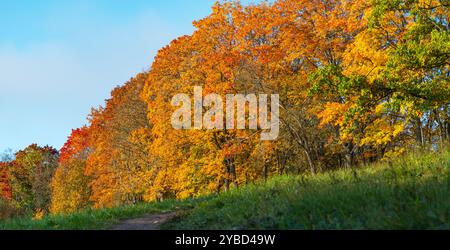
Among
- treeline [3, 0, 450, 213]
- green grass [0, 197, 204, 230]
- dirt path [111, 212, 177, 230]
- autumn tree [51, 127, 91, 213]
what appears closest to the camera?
dirt path [111, 212, 177, 230]

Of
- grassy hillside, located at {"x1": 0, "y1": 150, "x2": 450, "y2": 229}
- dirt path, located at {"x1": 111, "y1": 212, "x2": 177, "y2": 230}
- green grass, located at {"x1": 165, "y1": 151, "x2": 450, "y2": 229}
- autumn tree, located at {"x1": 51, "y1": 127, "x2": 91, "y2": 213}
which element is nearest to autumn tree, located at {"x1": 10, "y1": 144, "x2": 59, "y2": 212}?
autumn tree, located at {"x1": 51, "y1": 127, "x2": 91, "y2": 213}

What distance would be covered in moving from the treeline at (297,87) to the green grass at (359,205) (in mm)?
4156

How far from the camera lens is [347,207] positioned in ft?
27.0

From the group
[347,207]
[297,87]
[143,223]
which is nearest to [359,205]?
[347,207]

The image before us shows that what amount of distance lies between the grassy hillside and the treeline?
13.5ft

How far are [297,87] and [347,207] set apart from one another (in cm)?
1711

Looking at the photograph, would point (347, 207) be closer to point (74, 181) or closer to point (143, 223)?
point (143, 223)

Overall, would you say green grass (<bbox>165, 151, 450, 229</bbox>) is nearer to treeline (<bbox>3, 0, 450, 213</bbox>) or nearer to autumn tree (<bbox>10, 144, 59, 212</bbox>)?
treeline (<bbox>3, 0, 450, 213</bbox>)

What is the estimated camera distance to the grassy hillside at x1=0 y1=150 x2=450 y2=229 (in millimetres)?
7219

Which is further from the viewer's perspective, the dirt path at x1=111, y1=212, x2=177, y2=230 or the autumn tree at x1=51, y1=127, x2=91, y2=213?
the autumn tree at x1=51, y1=127, x2=91, y2=213

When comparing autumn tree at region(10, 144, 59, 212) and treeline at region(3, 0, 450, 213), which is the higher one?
treeline at region(3, 0, 450, 213)

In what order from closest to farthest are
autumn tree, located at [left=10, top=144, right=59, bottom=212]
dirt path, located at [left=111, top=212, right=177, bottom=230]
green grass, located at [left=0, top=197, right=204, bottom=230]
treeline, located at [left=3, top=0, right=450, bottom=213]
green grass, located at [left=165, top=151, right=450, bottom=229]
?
green grass, located at [left=165, top=151, right=450, bottom=229] < dirt path, located at [left=111, top=212, right=177, bottom=230] < green grass, located at [left=0, top=197, right=204, bottom=230] < treeline, located at [left=3, top=0, right=450, bottom=213] < autumn tree, located at [left=10, top=144, right=59, bottom=212]
